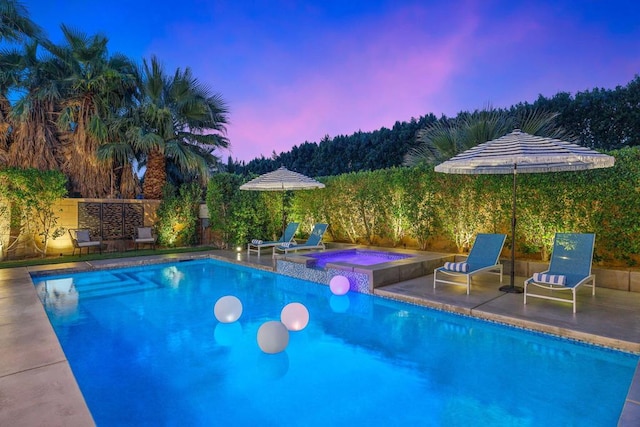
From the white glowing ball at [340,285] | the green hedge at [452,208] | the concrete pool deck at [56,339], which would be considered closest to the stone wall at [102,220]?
the green hedge at [452,208]

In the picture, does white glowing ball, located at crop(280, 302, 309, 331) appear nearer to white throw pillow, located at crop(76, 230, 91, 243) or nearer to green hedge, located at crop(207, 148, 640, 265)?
green hedge, located at crop(207, 148, 640, 265)

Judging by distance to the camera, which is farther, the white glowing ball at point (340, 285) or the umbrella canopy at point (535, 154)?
the white glowing ball at point (340, 285)

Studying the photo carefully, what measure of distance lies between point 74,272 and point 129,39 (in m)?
12.6

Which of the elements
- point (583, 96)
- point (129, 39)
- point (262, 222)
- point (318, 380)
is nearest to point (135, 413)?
point (318, 380)

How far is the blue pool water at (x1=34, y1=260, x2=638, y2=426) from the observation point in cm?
329

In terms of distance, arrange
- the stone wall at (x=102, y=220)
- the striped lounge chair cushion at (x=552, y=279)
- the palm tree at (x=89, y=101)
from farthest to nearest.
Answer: the palm tree at (x=89, y=101) → the stone wall at (x=102, y=220) → the striped lounge chair cushion at (x=552, y=279)

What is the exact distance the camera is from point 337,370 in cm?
417

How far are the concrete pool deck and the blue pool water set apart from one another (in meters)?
0.22

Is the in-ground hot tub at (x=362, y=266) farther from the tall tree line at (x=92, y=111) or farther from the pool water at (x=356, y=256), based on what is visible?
the tall tree line at (x=92, y=111)

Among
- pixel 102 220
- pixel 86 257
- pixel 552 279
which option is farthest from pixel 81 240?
pixel 552 279

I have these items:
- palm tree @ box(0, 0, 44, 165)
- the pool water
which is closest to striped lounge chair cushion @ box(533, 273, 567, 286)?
the pool water

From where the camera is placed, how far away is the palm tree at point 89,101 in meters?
13.2

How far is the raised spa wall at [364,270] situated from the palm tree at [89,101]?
9.40 metres

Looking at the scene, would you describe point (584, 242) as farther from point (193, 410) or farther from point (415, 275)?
point (193, 410)
